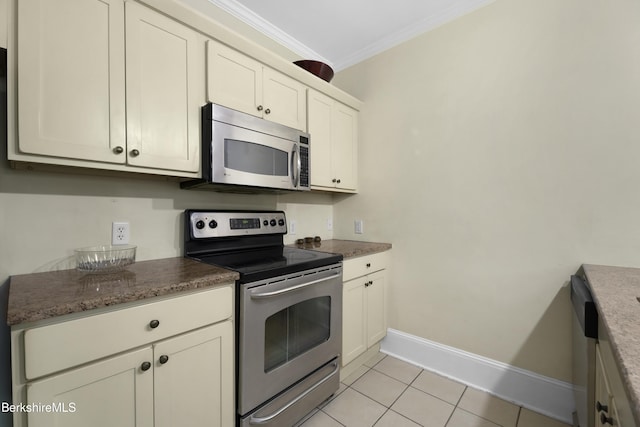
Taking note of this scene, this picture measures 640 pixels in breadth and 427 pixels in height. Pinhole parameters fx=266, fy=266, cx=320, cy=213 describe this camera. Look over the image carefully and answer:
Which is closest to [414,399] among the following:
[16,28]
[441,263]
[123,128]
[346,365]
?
[346,365]

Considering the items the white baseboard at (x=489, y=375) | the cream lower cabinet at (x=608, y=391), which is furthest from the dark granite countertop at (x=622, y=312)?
the white baseboard at (x=489, y=375)

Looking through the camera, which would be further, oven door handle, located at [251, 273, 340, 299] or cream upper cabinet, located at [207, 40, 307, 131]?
cream upper cabinet, located at [207, 40, 307, 131]

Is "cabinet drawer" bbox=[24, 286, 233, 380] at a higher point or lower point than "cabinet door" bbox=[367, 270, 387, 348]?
higher

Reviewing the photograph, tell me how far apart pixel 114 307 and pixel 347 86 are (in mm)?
2469

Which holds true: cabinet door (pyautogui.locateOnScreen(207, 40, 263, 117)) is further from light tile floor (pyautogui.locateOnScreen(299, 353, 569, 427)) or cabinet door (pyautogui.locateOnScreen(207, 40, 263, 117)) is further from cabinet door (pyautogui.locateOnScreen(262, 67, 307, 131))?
light tile floor (pyautogui.locateOnScreen(299, 353, 569, 427))

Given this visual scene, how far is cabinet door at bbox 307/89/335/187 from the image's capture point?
2.02m

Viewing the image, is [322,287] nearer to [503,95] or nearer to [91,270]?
[91,270]

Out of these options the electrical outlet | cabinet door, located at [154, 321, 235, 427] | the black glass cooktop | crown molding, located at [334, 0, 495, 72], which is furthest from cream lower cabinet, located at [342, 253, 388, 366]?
crown molding, located at [334, 0, 495, 72]

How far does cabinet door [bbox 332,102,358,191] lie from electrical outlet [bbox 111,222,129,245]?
1480mm

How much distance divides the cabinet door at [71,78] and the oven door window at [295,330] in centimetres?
107

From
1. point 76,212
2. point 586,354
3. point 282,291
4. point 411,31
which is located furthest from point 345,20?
point 586,354

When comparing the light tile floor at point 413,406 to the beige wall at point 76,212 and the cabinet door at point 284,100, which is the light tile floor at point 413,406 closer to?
the beige wall at point 76,212

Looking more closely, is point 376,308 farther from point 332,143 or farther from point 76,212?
point 76,212

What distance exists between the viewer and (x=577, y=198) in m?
1.49
